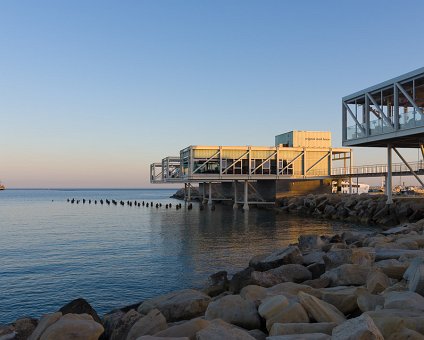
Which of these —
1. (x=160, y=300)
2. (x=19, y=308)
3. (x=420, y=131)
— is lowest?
(x=19, y=308)

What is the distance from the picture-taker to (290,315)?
6.35 metres

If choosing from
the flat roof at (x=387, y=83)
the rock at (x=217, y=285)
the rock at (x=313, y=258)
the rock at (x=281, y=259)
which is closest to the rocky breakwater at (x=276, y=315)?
the rock at (x=217, y=285)

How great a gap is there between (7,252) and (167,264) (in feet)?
33.9

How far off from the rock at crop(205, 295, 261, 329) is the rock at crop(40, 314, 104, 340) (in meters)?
1.86

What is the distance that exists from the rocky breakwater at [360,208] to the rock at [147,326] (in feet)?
99.8

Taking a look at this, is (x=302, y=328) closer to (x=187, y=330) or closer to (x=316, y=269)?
(x=187, y=330)

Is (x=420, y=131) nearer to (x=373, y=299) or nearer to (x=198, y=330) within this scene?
(x=373, y=299)

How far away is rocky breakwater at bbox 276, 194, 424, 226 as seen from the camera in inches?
1315

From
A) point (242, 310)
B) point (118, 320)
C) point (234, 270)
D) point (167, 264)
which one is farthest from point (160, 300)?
point (167, 264)

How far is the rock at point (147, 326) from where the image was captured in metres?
6.56

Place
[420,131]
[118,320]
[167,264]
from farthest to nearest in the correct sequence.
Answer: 1. [420,131]
2. [167,264]
3. [118,320]

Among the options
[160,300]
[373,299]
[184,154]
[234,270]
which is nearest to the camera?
[373,299]

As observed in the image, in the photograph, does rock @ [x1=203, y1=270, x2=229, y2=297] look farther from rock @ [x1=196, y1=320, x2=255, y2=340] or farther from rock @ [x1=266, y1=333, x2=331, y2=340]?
rock @ [x1=266, y1=333, x2=331, y2=340]

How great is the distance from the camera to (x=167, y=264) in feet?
61.7
